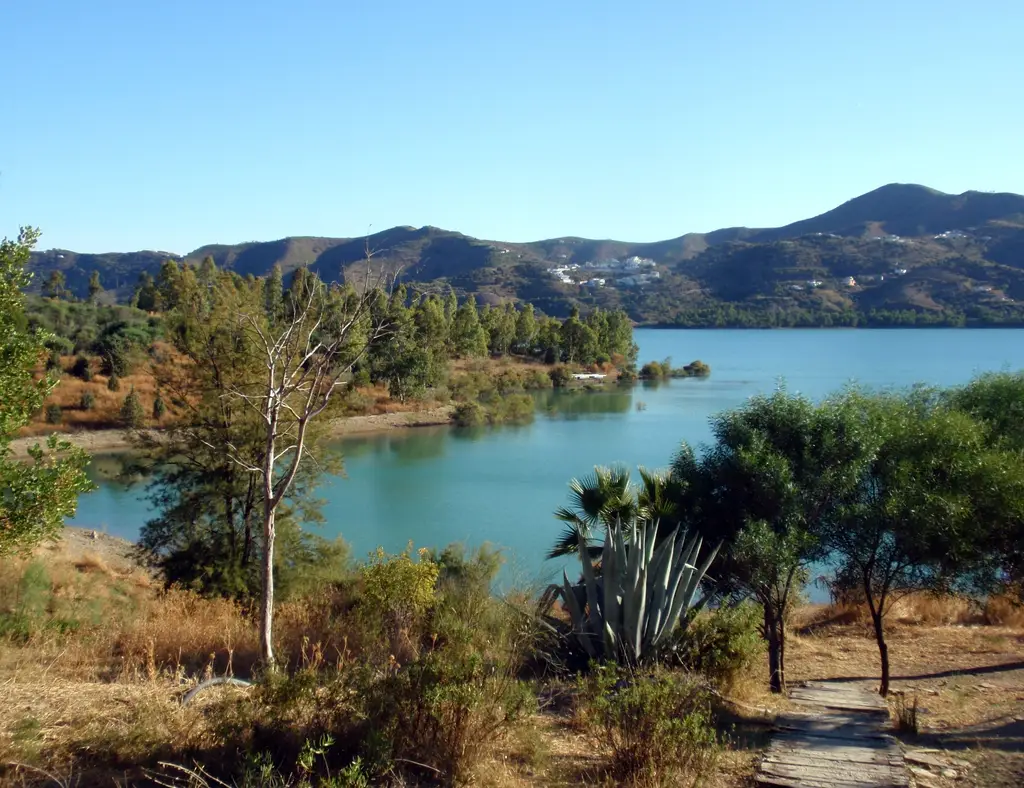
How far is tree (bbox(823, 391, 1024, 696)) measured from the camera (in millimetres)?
7953

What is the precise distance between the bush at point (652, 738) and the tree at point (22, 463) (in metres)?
3.95

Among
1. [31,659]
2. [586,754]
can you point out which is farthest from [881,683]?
[31,659]

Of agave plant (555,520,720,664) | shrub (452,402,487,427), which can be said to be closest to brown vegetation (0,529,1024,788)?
agave plant (555,520,720,664)

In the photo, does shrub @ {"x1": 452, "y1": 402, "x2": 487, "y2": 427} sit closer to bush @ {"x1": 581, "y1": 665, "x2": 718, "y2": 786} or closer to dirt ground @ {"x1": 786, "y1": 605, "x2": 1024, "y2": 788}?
dirt ground @ {"x1": 786, "y1": 605, "x2": 1024, "y2": 788}

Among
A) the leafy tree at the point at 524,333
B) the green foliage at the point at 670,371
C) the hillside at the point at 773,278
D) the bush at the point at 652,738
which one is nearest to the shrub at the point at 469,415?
the leafy tree at the point at 524,333

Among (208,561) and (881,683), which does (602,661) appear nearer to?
(881,683)

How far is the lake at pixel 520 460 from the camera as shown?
2377 cm

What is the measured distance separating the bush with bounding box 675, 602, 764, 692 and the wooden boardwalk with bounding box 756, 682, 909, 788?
19.9 inches

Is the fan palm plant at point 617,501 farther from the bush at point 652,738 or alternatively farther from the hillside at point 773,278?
the hillside at point 773,278

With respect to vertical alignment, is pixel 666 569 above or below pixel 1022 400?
below

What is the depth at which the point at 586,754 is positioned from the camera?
187 inches

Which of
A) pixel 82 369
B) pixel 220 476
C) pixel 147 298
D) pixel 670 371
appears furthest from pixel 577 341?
pixel 220 476

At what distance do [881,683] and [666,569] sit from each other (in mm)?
2550

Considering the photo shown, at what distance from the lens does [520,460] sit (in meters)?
36.3
